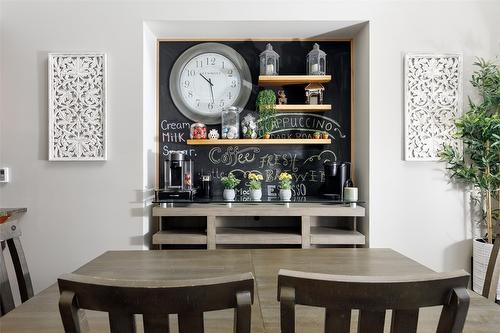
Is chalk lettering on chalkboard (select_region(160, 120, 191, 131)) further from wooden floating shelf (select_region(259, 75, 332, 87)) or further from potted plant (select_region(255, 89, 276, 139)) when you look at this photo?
wooden floating shelf (select_region(259, 75, 332, 87))

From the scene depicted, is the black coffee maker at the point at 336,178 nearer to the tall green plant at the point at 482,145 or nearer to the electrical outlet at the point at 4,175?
the tall green plant at the point at 482,145

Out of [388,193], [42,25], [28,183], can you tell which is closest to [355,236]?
[388,193]

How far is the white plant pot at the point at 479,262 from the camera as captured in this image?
8.96 feet

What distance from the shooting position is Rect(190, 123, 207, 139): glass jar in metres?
3.19

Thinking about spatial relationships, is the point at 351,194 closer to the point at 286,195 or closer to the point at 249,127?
the point at 286,195

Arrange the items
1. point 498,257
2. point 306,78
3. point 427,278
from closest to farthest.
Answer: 1. point 427,278
2. point 498,257
3. point 306,78

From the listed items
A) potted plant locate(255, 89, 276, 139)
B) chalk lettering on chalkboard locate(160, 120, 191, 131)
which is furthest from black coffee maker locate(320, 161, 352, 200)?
chalk lettering on chalkboard locate(160, 120, 191, 131)

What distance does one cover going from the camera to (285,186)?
3.05 m

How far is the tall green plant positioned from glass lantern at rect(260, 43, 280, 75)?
153cm

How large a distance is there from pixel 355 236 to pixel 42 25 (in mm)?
3005

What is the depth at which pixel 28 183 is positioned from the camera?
9.75 ft

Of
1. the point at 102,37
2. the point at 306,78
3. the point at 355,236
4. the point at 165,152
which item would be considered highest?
the point at 102,37

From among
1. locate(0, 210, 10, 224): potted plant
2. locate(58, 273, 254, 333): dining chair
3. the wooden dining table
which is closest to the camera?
locate(58, 273, 254, 333): dining chair

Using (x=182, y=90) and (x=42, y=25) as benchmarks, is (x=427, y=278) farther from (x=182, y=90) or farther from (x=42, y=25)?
(x=42, y=25)
